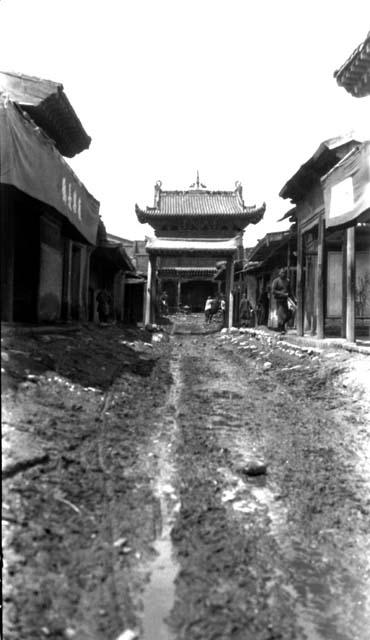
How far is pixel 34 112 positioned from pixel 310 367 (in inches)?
243

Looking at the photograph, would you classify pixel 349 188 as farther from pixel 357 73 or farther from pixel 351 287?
pixel 351 287

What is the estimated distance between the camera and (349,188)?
8.26 m

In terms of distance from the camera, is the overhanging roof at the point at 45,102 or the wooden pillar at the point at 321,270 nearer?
the overhanging roof at the point at 45,102

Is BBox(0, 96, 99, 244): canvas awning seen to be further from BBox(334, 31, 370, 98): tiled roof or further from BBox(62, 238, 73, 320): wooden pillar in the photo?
BBox(334, 31, 370, 98): tiled roof

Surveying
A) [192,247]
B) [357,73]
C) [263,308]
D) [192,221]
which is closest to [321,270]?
[357,73]

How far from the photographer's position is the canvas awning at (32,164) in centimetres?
589

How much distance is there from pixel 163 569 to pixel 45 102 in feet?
25.5


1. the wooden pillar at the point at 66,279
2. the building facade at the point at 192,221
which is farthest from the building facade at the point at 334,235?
the building facade at the point at 192,221

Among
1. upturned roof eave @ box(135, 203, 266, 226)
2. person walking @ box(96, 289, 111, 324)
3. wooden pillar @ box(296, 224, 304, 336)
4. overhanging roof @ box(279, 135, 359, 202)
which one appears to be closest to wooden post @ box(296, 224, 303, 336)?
wooden pillar @ box(296, 224, 304, 336)

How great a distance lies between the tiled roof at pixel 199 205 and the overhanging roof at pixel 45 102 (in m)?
23.7

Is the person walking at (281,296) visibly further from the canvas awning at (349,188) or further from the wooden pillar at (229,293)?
the wooden pillar at (229,293)

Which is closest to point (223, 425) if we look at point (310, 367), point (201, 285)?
point (310, 367)

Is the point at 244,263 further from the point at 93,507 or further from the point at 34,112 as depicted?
the point at 93,507

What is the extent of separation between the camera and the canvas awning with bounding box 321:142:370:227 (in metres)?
7.82
